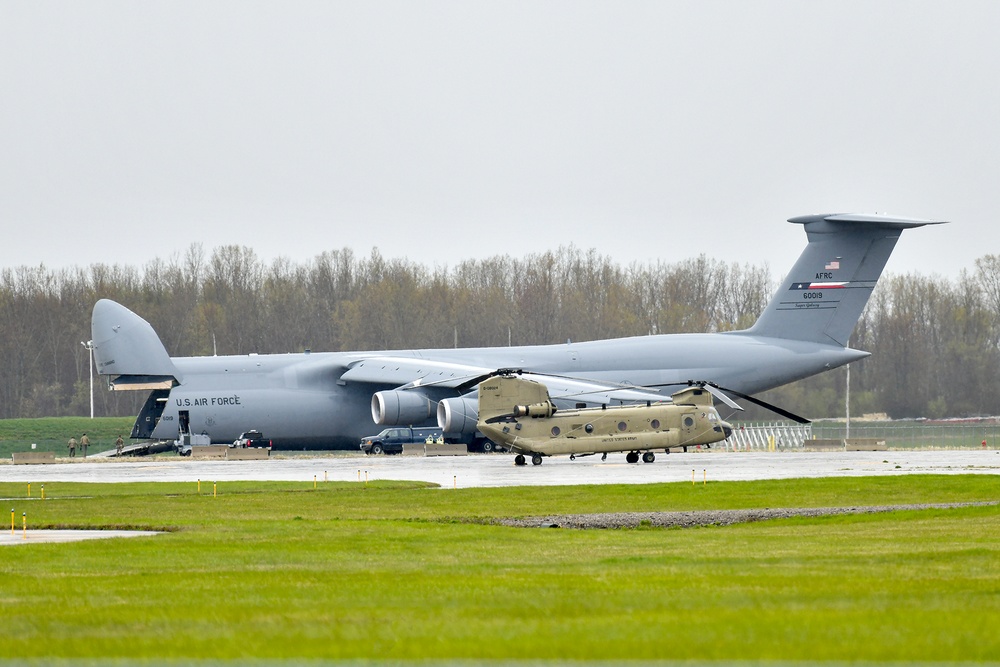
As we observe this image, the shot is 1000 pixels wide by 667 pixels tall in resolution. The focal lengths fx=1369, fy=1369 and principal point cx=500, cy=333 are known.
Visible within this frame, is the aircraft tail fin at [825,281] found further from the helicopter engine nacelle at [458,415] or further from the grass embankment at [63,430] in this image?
the grass embankment at [63,430]

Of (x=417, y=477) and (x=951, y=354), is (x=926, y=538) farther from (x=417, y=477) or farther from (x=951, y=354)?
(x=951, y=354)

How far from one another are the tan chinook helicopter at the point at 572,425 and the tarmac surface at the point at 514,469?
0.66 meters

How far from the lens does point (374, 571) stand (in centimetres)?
1396

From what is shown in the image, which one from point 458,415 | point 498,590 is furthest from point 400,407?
point 498,590

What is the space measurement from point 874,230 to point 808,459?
1445 centimetres

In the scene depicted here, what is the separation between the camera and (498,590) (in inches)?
469

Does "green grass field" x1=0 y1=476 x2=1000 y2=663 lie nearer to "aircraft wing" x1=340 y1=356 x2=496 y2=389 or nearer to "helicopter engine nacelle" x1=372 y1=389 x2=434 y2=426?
"helicopter engine nacelle" x1=372 y1=389 x2=434 y2=426

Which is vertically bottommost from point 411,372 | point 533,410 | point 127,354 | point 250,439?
point 250,439

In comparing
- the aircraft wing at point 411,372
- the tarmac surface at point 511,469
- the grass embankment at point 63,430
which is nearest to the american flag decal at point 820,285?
the tarmac surface at point 511,469

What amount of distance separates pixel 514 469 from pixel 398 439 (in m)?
13.8

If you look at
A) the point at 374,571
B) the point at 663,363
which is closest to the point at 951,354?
the point at 663,363

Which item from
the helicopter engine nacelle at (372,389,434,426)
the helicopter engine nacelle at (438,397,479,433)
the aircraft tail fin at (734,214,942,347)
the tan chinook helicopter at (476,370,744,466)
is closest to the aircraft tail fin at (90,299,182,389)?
the helicopter engine nacelle at (372,389,434,426)

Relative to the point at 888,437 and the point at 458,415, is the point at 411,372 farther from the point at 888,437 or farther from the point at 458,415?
the point at 888,437

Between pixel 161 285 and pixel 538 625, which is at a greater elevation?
pixel 161 285
